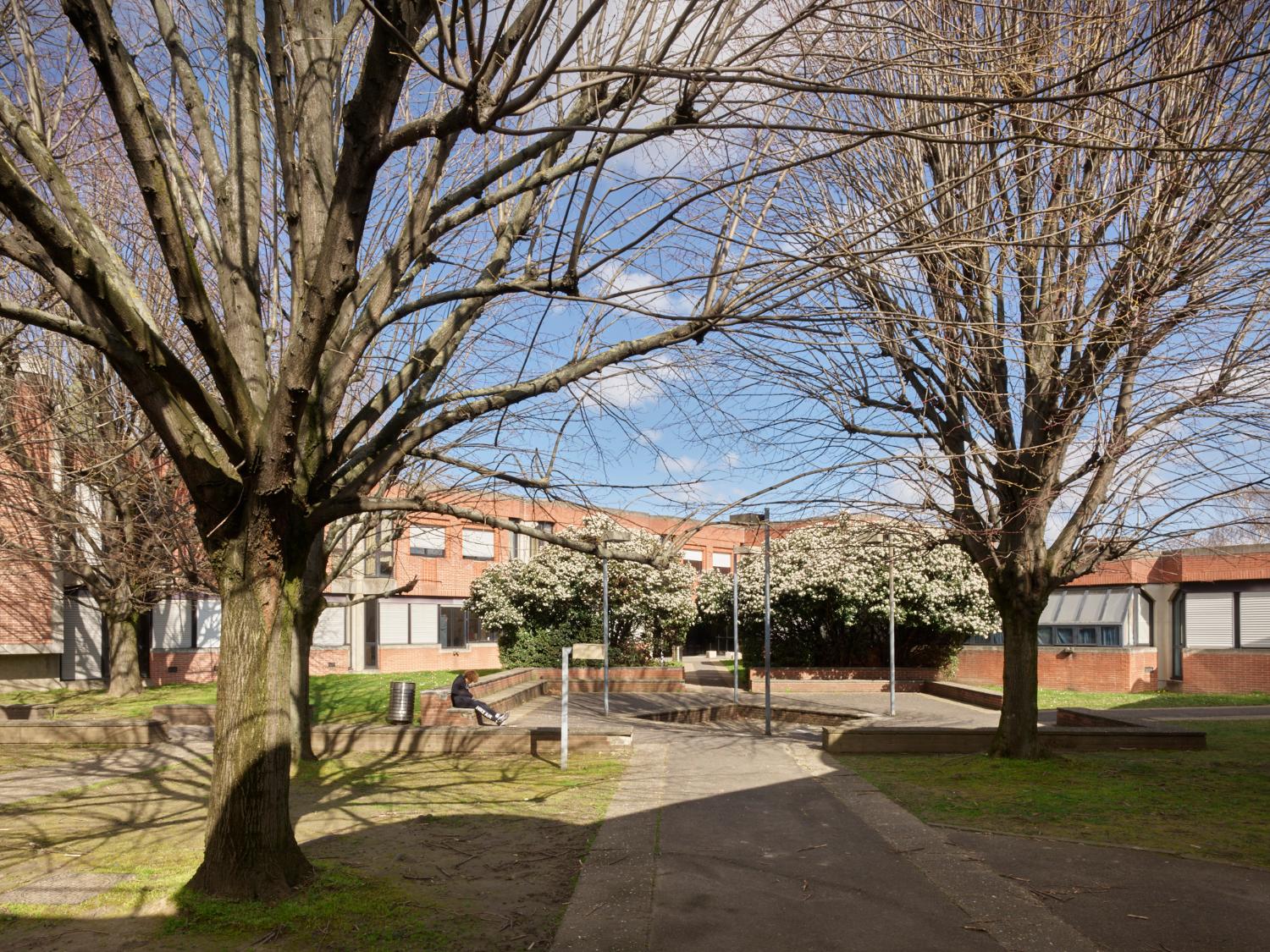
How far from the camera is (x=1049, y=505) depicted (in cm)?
1302

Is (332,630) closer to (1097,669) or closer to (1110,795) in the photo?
(1097,669)

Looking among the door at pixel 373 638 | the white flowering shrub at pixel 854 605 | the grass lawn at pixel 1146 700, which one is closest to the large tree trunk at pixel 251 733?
the grass lawn at pixel 1146 700

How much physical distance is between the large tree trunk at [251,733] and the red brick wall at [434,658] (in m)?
33.6

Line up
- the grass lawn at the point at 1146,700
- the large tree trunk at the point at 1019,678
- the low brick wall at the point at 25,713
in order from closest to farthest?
the large tree trunk at the point at 1019,678
the low brick wall at the point at 25,713
the grass lawn at the point at 1146,700

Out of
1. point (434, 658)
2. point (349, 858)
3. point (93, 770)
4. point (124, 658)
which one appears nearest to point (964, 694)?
point (93, 770)

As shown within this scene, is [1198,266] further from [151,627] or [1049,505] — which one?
[151,627]

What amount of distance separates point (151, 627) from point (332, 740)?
22.6 m

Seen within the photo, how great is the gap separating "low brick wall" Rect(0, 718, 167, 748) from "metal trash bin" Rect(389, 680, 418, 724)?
364 cm

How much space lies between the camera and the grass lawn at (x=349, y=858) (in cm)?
632

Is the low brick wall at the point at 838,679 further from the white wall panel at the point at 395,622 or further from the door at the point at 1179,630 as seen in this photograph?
the white wall panel at the point at 395,622

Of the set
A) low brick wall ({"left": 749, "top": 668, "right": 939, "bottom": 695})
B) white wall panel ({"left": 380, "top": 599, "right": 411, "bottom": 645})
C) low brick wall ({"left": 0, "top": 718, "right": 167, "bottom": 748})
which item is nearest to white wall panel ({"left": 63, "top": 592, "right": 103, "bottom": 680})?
white wall panel ({"left": 380, "top": 599, "right": 411, "bottom": 645})

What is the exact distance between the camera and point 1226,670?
28.4 m

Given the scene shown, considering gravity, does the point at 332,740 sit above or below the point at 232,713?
below

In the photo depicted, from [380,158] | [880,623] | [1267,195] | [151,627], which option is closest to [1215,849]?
[1267,195]
